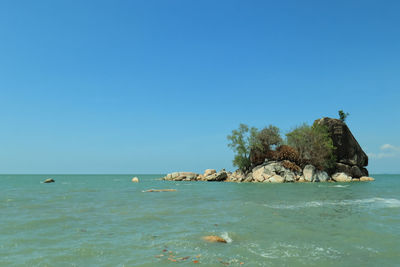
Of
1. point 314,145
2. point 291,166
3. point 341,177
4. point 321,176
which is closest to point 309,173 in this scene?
point 321,176

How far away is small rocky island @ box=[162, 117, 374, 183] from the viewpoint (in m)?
55.3

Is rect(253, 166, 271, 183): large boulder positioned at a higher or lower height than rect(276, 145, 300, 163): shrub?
lower

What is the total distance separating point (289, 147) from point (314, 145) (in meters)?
5.39

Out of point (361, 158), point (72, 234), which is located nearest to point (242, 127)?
point (361, 158)

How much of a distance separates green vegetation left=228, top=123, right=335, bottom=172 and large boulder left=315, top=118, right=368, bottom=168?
5.54 ft

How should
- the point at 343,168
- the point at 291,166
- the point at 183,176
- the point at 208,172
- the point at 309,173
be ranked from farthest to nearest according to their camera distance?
the point at 183,176, the point at 208,172, the point at 343,168, the point at 291,166, the point at 309,173

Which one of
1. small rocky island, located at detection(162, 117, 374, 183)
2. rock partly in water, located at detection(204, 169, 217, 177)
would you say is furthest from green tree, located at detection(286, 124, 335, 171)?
rock partly in water, located at detection(204, 169, 217, 177)

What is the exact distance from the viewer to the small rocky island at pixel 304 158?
55.3 meters

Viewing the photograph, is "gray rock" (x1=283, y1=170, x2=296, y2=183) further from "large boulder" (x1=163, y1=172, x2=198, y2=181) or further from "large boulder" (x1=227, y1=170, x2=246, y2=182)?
"large boulder" (x1=163, y1=172, x2=198, y2=181)

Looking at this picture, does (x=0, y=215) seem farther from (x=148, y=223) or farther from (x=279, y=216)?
(x=279, y=216)

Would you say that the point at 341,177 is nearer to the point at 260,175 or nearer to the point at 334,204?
the point at 260,175

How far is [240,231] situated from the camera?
1038cm

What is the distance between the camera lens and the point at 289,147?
5969cm

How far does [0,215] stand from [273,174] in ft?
157
